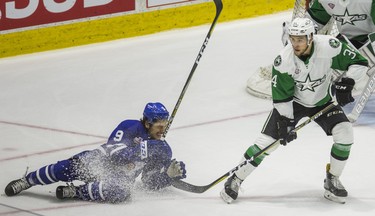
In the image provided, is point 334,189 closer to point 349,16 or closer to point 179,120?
point 349,16

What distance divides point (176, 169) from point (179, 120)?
145cm

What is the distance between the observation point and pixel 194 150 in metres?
6.63

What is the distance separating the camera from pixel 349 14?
6.93 m

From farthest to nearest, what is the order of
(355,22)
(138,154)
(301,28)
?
1. (355,22)
2. (138,154)
3. (301,28)

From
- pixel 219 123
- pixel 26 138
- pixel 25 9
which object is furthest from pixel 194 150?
pixel 25 9

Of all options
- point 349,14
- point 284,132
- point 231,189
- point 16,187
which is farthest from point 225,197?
point 349,14

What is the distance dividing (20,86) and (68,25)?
0.92 m

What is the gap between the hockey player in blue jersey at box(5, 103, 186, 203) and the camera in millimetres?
5668

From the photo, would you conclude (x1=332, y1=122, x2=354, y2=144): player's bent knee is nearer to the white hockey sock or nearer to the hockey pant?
the white hockey sock

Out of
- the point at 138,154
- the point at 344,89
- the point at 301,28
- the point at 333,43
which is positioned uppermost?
the point at 301,28

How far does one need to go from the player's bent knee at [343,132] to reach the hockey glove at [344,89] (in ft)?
0.40

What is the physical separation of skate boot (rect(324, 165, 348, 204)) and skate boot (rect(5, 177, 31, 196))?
1.56 m

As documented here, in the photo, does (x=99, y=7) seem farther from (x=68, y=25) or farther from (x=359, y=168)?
(x=359, y=168)

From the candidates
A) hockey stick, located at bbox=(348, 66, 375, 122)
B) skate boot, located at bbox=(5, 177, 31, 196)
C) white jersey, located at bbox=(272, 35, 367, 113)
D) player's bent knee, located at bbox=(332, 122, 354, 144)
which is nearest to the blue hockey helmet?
white jersey, located at bbox=(272, 35, 367, 113)
